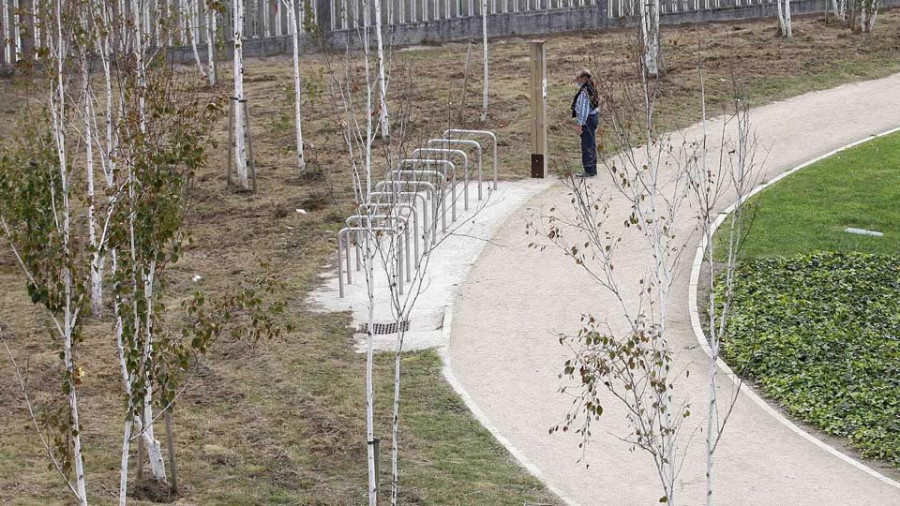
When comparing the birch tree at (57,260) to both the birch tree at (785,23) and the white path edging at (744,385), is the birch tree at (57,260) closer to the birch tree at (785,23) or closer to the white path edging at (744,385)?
the white path edging at (744,385)

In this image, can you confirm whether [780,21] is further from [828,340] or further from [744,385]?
[744,385]

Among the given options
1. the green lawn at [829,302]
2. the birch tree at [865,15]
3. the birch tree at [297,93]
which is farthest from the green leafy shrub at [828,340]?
the birch tree at [865,15]

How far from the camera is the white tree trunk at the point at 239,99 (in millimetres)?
19516

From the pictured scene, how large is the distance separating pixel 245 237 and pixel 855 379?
8435 millimetres

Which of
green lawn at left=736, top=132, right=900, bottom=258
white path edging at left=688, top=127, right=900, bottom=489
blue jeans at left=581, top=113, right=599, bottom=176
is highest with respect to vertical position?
blue jeans at left=581, top=113, right=599, bottom=176

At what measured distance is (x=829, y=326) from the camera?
48.8 feet

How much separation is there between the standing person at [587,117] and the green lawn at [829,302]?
100 inches

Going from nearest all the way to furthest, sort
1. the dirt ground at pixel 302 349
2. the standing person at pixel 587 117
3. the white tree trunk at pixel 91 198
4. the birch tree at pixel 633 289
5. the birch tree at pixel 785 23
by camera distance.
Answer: the birch tree at pixel 633 289 → the white tree trunk at pixel 91 198 → the dirt ground at pixel 302 349 → the standing person at pixel 587 117 → the birch tree at pixel 785 23

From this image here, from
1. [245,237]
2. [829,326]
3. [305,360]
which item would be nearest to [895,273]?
[829,326]

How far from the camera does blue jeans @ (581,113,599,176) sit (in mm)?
20031

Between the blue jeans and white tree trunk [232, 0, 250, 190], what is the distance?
4900 millimetres

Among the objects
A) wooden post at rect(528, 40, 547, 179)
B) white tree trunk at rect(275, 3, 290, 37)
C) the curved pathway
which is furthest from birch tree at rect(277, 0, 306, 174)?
white tree trunk at rect(275, 3, 290, 37)

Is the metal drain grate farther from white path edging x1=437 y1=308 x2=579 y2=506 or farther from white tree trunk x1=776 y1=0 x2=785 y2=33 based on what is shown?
white tree trunk x1=776 y1=0 x2=785 y2=33

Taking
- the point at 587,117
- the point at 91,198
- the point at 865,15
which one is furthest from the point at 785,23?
the point at 91,198
